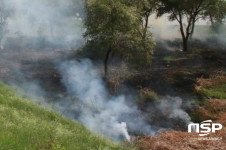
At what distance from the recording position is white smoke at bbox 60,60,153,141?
50.5 ft

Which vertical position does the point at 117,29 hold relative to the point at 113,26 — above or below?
below

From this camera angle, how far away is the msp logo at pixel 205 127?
14.3m

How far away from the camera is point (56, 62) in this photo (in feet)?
97.3

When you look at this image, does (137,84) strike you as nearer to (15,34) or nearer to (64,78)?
(64,78)

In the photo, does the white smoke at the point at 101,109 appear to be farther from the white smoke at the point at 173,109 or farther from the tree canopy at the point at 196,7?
the tree canopy at the point at 196,7

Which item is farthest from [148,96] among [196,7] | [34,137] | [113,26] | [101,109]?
[196,7]

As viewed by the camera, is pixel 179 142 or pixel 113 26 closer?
pixel 179 142

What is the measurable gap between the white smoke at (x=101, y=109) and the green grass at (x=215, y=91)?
5636 mm

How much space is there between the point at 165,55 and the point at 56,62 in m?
12.7

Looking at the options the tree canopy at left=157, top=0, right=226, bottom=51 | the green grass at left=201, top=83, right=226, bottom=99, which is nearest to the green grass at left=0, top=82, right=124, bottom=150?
the green grass at left=201, top=83, right=226, bottom=99

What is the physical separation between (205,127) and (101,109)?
6.16m

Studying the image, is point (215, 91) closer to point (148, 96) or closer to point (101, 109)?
point (148, 96)

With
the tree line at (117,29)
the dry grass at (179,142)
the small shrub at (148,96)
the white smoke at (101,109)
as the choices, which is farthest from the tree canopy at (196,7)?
the dry grass at (179,142)

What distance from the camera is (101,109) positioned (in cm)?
1802
